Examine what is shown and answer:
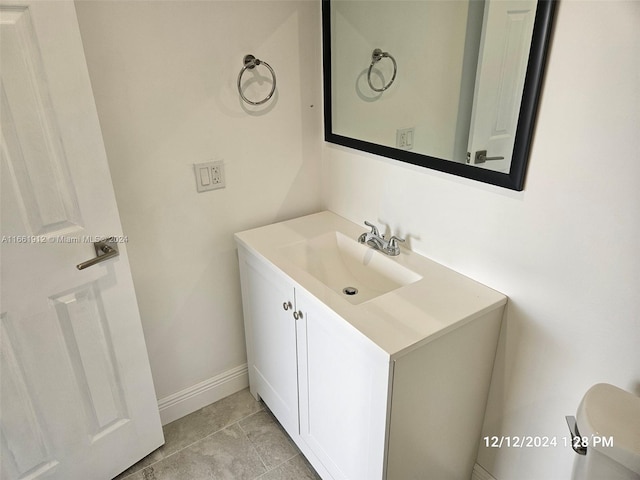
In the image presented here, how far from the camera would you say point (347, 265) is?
1.72m

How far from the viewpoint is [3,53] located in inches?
41.8

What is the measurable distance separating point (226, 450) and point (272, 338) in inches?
20.3

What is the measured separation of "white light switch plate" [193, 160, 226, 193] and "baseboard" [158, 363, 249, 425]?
2.89ft

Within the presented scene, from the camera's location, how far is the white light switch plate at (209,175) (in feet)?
5.33

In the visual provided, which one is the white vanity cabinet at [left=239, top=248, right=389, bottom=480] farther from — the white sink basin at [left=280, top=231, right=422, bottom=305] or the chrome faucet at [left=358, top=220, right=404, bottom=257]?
the chrome faucet at [left=358, top=220, right=404, bottom=257]

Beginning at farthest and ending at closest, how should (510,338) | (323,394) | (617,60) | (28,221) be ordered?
(323,394) → (510,338) → (28,221) → (617,60)

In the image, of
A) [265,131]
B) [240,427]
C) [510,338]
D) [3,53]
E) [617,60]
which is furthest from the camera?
[240,427]

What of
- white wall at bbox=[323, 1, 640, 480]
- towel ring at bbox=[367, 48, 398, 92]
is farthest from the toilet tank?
towel ring at bbox=[367, 48, 398, 92]

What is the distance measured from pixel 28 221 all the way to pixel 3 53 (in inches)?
16.9

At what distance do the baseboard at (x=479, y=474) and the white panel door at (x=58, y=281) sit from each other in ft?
4.02

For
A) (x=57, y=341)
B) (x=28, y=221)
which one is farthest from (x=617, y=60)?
(x=57, y=341)

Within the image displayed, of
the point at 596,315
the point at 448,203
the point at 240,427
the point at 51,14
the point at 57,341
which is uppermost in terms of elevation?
the point at 51,14

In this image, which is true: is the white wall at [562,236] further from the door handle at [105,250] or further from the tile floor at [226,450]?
the door handle at [105,250]

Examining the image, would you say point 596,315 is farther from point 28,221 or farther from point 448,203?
point 28,221
